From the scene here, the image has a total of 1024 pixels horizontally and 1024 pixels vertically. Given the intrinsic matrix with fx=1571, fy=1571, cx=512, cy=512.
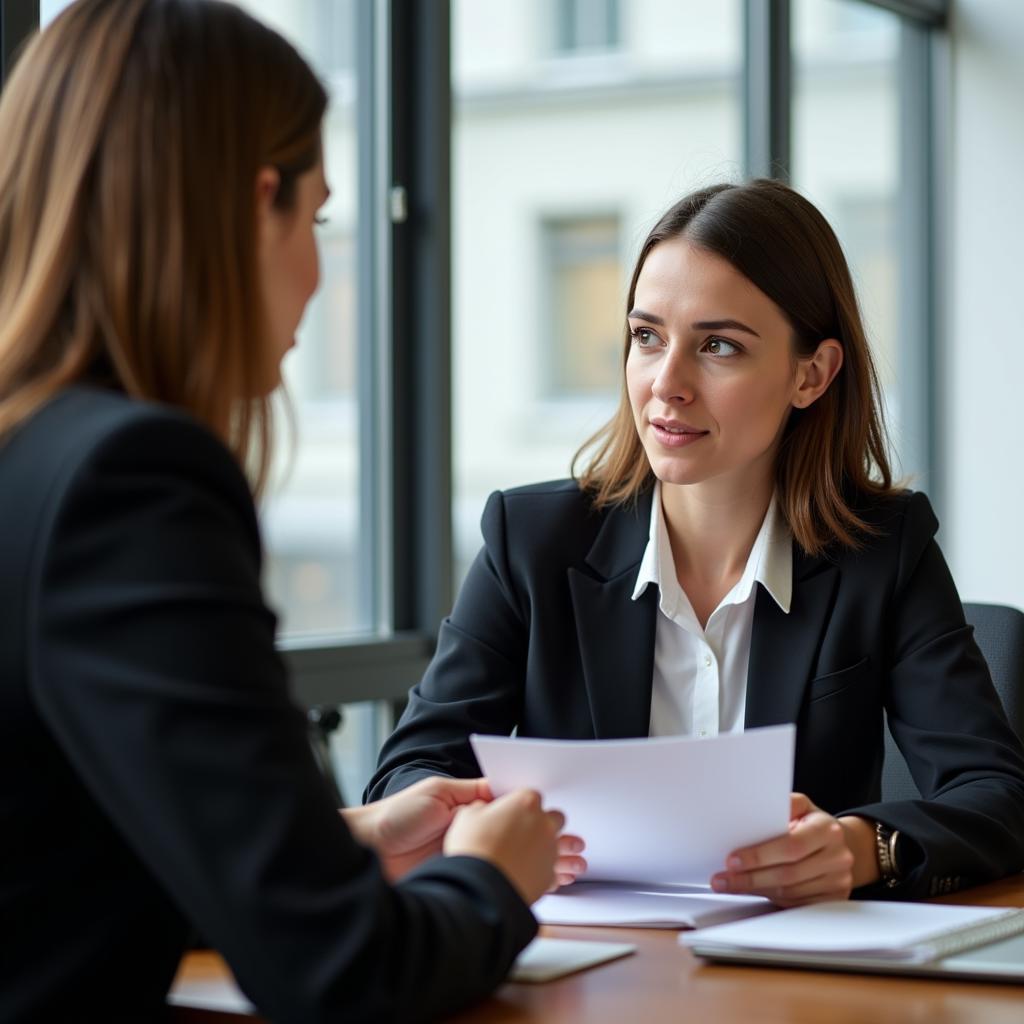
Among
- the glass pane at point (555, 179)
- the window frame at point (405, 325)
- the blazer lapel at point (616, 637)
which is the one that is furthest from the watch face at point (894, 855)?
the glass pane at point (555, 179)

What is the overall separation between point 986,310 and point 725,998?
4.06 meters

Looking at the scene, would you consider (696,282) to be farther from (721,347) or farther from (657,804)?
(657,804)

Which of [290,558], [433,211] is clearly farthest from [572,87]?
[433,211]

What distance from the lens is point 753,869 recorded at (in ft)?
4.59

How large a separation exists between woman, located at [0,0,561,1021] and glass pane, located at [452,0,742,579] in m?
8.80

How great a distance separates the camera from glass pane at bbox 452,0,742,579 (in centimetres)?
1061

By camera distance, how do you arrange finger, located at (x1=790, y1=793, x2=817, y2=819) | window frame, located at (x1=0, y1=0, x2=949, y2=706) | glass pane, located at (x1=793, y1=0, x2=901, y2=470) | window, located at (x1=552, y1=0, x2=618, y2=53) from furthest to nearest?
window, located at (x1=552, y1=0, x2=618, y2=53), glass pane, located at (x1=793, y1=0, x2=901, y2=470), window frame, located at (x1=0, y1=0, x2=949, y2=706), finger, located at (x1=790, y1=793, x2=817, y2=819)

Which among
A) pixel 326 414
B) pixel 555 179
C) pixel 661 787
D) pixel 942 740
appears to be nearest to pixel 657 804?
pixel 661 787

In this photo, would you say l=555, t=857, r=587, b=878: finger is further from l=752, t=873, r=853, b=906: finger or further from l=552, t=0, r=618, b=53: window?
l=552, t=0, r=618, b=53: window

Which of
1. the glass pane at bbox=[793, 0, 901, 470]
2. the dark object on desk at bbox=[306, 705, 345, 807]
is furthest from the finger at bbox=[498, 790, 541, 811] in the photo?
the glass pane at bbox=[793, 0, 901, 470]

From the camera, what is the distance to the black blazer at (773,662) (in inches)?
73.0

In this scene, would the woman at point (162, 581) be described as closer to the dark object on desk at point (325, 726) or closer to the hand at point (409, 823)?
the hand at point (409, 823)

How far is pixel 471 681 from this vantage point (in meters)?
Result: 1.93

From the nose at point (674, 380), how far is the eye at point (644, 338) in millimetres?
42
